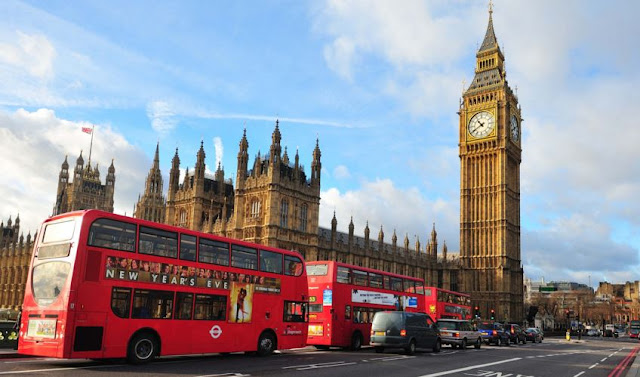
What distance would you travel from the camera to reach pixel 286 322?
22.6 meters

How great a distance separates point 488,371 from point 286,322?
8.22m

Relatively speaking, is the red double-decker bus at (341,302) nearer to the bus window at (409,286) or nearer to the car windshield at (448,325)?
the bus window at (409,286)

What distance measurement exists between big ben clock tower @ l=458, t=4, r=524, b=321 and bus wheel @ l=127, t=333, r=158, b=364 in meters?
75.9

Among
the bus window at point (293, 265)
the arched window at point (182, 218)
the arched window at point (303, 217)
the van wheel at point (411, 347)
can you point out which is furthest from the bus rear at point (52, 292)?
the arched window at point (182, 218)

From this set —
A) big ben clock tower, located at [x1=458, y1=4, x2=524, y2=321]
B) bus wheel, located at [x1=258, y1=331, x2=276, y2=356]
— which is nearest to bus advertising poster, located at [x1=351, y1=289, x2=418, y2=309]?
bus wheel, located at [x1=258, y1=331, x2=276, y2=356]

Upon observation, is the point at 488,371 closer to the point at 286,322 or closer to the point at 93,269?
the point at 286,322

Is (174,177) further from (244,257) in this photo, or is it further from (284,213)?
(244,257)

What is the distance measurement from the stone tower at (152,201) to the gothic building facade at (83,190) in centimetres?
1728

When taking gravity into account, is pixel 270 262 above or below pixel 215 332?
above

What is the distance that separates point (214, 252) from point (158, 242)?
2.47m

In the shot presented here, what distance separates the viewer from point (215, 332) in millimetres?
19359

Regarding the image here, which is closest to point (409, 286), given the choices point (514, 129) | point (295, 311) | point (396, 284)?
point (396, 284)

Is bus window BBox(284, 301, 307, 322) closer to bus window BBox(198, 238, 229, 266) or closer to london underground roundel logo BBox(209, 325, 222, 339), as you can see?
london underground roundel logo BBox(209, 325, 222, 339)

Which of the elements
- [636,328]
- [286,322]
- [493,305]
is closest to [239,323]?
[286,322]
